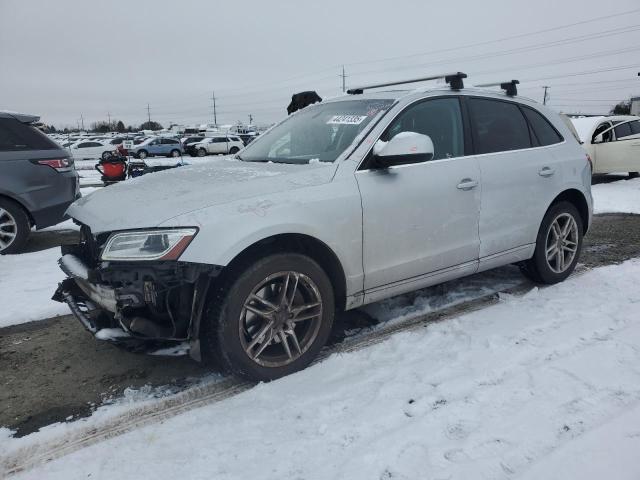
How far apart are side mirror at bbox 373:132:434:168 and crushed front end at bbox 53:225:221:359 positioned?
4.25ft

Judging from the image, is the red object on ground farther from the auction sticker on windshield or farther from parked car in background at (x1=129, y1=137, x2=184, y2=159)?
parked car in background at (x1=129, y1=137, x2=184, y2=159)

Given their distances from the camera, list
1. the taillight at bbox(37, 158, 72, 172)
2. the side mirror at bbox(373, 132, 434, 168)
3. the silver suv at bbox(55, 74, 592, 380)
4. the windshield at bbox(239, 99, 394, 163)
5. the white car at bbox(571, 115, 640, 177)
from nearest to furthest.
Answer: the silver suv at bbox(55, 74, 592, 380) → the side mirror at bbox(373, 132, 434, 168) → the windshield at bbox(239, 99, 394, 163) → the taillight at bbox(37, 158, 72, 172) → the white car at bbox(571, 115, 640, 177)

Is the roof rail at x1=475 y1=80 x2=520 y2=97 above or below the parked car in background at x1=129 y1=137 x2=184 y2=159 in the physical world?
above

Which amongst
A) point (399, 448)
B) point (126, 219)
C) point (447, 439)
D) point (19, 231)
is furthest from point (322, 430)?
point (19, 231)

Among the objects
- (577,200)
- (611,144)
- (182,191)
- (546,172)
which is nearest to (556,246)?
(577,200)

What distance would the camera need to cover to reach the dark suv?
19.9 ft

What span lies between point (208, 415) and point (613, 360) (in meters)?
2.43

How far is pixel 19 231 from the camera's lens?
6129 millimetres

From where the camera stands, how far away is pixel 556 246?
178 inches

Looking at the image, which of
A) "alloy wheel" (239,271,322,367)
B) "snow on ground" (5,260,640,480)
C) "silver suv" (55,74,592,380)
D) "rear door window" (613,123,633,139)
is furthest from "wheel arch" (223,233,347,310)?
"rear door window" (613,123,633,139)

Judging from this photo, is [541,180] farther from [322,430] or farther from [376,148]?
[322,430]

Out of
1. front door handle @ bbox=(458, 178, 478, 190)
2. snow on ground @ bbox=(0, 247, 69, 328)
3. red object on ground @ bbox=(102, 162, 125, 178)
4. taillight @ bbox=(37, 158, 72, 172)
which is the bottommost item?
snow on ground @ bbox=(0, 247, 69, 328)

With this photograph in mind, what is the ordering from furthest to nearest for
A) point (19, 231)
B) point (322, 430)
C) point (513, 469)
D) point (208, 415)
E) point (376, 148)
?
point (19, 231) < point (376, 148) < point (208, 415) < point (322, 430) < point (513, 469)

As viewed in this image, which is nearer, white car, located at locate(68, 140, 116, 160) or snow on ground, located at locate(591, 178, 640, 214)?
snow on ground, located at locate(591, 178, 640, 214)
